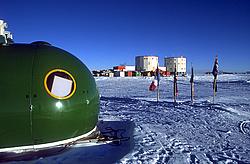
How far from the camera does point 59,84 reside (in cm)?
534

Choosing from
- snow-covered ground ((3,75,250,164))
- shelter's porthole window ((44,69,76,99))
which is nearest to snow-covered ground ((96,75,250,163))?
snow-covered ground ((3,75,250,164))

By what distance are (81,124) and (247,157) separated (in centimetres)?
393

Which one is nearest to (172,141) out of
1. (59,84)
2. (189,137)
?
(189,137)

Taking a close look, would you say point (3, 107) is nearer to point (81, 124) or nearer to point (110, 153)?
point (81, 124)

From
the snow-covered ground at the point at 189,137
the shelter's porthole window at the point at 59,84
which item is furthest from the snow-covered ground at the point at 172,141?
the shelter's porthole window at the point at 59,84

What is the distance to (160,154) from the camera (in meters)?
5.86

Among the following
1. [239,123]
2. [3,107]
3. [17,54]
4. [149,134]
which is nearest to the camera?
[3,107]

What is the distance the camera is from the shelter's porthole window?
5.26 meters

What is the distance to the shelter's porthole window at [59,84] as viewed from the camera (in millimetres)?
5258

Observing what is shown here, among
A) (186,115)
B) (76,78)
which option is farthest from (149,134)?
(186,115)

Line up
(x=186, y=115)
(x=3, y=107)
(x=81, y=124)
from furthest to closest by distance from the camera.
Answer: (x=186, y=115)
(x=81, y=124)
(x=3, y=107)

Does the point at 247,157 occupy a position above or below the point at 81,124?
below

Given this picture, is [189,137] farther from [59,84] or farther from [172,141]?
[59,84]

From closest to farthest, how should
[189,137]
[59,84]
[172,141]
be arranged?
[59,84] < [172,141] < [189,137]
